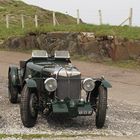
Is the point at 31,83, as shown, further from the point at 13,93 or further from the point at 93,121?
the point at 13,93

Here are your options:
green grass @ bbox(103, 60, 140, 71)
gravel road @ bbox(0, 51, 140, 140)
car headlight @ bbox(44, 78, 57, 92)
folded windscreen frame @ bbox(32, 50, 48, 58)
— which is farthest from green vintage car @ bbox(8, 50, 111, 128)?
green grass @ bbox(103, 60, 140, 71)

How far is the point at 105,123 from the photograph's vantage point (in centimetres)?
1216

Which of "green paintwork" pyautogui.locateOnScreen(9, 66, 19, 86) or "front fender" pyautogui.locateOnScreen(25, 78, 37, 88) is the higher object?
"front fender" pyautogui.locateOnScreen(25, 78, 37, 88)

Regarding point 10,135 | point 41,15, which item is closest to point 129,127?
point 10,135

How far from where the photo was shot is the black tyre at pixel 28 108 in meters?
11.4

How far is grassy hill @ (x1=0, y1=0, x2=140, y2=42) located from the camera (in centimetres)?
2739

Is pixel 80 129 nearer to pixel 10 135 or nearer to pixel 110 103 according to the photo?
pixel 10 135

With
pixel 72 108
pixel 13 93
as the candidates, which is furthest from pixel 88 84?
pixel 13 93

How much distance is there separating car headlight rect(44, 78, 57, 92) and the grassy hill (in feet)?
48.9

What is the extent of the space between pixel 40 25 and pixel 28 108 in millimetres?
24946

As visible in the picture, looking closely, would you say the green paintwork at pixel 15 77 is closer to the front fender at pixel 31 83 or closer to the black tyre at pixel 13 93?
the black tyre at pixel 13 93

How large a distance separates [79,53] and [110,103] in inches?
462

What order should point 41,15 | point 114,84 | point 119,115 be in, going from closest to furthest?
point 119,115
point 114,84
point 41,15

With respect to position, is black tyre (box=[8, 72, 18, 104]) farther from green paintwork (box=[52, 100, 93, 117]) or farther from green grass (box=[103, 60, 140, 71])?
green grass (box=[103, 60, 140, 71])
